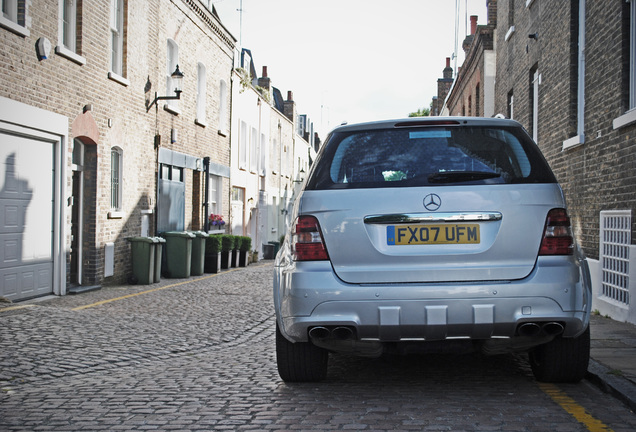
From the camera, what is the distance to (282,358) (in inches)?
209

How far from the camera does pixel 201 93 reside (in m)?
21.7

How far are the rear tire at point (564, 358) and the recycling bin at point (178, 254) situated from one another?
495 inches

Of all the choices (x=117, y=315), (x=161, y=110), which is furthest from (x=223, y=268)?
(x=117, y=315)

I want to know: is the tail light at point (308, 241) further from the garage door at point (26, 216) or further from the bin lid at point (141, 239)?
the bin lid at point (141, 239)

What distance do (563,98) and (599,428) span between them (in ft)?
30.3

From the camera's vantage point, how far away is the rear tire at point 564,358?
504 centimetres

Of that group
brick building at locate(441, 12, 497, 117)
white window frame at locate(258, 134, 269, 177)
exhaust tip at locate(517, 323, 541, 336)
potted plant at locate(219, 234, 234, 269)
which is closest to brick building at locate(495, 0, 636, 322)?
exhaust tip at locate(517, 323, 541, 336)

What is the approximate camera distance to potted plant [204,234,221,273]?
19000 mm

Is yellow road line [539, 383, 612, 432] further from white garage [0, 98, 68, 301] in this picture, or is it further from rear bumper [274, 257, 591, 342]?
white garage [0, 98, 68, 301]

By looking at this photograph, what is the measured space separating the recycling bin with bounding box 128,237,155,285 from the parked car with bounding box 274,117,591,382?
432 inches

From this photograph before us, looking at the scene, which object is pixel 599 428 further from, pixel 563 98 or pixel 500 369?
pixel 563 98

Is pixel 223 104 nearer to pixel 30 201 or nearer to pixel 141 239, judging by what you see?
pixel 141 239

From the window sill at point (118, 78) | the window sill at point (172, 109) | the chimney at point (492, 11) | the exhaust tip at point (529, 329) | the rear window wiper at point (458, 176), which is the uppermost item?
the chimney at point (492, 11)

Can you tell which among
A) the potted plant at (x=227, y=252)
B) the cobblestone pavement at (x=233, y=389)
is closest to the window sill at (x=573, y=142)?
the cobblestone pavement at (x=233, y=389)
